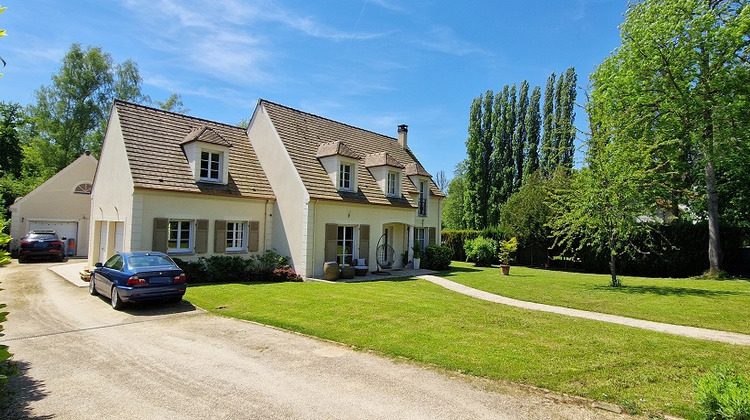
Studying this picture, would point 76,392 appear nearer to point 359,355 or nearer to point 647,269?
point 359,355

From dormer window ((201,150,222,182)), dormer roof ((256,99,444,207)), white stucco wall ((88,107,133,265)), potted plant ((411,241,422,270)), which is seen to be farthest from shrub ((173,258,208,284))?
potted plant ((411,241,422,270))

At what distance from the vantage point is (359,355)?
7.39 meters

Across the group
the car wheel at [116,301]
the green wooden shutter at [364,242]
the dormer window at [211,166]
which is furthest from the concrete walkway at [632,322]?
the dormer window at [211,166]

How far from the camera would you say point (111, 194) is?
57.1ft

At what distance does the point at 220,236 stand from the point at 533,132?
120 ft

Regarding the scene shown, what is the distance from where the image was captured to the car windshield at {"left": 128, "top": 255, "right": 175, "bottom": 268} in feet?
37.8

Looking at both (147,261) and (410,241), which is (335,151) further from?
(147,261)

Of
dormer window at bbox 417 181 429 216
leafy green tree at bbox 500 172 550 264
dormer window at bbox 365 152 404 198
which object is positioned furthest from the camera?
leafy green tree at bbox 500 172 550 264

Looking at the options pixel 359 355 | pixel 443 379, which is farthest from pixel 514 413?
pixel 359 355

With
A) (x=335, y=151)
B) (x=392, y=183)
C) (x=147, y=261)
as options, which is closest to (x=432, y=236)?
(x=392, y=183)

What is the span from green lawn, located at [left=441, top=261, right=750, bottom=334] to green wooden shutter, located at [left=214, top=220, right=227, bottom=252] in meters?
10.6

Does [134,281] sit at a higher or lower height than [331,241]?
lower

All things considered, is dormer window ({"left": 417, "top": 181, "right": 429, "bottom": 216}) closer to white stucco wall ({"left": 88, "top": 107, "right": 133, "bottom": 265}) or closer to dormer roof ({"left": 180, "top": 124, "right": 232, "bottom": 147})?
dormer roof ({"left": 180, "top": 124, "right": 232, "bottom": 147})

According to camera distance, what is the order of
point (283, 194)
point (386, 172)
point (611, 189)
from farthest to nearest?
point (386, 172), point (283, 194), point (611, 189)
